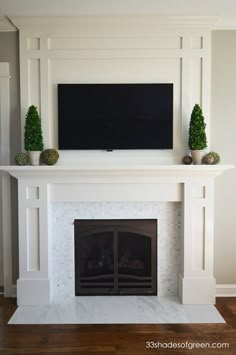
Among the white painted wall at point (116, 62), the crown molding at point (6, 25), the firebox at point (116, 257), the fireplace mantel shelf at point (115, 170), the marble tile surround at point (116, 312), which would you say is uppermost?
the crown molding at point (6, 25)

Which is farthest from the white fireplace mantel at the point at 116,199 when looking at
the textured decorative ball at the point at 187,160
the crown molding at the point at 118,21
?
the crown molding at the point at 118,21

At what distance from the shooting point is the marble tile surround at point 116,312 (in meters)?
3.21

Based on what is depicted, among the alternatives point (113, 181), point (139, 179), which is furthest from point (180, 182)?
point (113, 181)

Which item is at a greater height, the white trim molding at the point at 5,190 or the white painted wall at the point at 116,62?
the white painted wall at the point at 116,62

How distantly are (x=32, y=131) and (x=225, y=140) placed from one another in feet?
5.97

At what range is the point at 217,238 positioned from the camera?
12.3 feet

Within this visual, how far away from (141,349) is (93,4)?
2.76 m

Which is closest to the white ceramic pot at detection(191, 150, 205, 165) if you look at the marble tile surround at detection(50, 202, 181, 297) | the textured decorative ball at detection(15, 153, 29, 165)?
the marble tile surround at detection(50, 202, 181, 297)

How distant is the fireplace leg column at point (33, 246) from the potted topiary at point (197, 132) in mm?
1399

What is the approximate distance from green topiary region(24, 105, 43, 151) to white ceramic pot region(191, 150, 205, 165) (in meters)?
1.40

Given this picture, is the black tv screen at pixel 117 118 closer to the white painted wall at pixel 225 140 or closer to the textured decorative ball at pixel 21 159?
the textured decorative ball at pixel 21 159

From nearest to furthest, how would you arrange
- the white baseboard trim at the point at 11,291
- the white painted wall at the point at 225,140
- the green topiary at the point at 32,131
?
the green topiary at the point at 32,131 → the white painted wall at the point at 225,140 → the white baseboard trim at the point at 11,291

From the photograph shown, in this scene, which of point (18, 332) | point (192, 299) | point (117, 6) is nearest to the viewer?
point (18, 332)

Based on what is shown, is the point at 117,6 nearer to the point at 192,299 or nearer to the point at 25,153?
the point at 25,153
